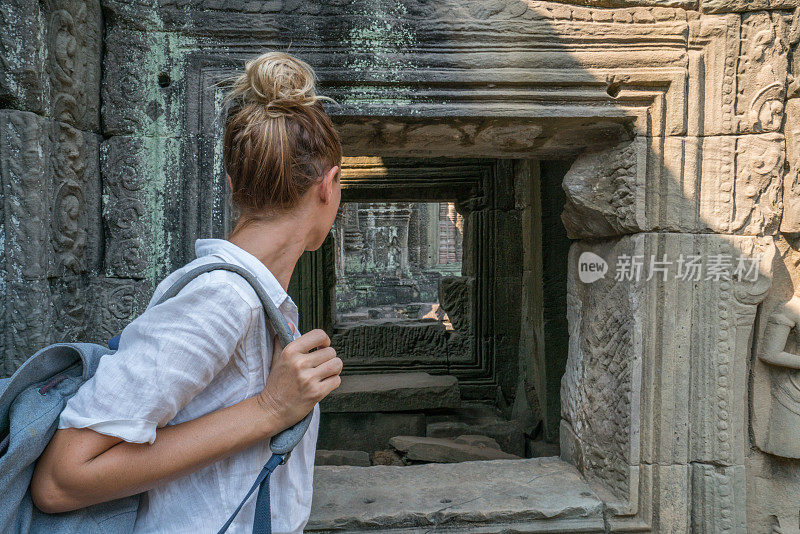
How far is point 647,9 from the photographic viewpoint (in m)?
2.15

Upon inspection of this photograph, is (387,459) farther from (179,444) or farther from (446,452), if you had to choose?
(179,444)

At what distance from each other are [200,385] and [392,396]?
15.1 feet

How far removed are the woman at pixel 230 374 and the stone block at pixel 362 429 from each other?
431 cm

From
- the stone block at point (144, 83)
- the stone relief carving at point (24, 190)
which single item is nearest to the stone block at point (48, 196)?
the stone relief carving at point (24, 190)

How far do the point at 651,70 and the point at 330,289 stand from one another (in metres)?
5.67

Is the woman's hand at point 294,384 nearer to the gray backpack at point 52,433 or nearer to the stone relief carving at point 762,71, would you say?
the gray backpack at point 52,433

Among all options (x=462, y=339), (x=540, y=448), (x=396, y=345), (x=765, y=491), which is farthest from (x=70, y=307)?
(x=396, y=345)

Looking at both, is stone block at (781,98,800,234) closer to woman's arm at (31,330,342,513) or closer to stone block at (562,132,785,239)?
stone block at (562,132,785,239)

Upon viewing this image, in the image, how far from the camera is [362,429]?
17.3ft

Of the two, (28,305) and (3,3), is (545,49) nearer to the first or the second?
(3,3)

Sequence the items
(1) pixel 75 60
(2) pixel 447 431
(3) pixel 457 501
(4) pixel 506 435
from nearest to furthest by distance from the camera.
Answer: (1) pixel 75 60
(3) pixel 457 501
(4) pixel 506 435
(2) pixel 447 431

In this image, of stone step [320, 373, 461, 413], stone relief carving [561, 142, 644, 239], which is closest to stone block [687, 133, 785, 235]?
stone relief carving [561, 142, 644, 239]

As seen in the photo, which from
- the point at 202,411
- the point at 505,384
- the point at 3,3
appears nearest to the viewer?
the point at 202,411

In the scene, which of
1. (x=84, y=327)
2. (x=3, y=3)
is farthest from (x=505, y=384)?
(x=3, y=3)
